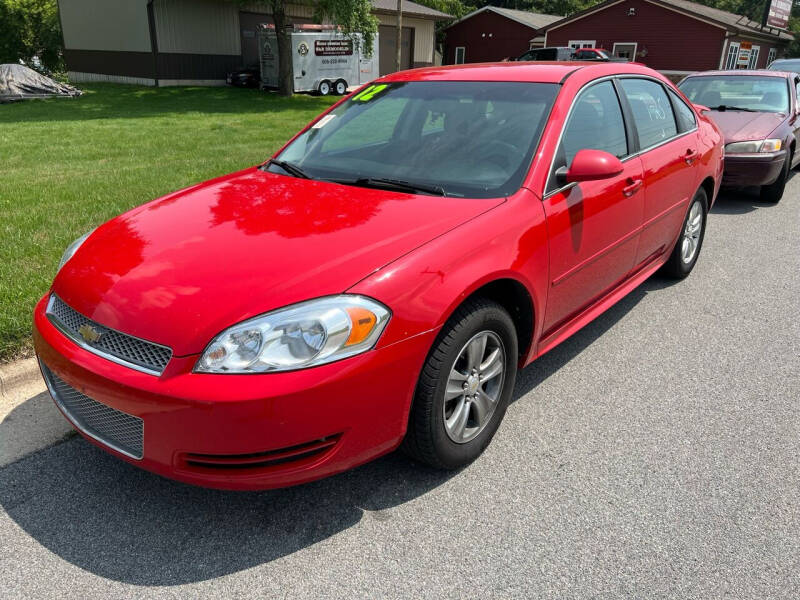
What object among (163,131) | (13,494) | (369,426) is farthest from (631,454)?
(163,131)

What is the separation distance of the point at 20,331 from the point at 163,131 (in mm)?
10303

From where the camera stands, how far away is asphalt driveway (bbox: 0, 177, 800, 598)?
2.25 meters

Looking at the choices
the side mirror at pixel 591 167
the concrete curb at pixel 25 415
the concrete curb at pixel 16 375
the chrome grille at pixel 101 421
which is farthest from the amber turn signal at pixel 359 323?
the concrete curb at pixel 16 375

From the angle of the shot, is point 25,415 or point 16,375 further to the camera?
point 16,375

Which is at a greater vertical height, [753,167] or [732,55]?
[732,55]

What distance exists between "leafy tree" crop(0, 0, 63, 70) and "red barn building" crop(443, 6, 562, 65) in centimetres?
2410

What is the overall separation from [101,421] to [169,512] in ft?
1.54

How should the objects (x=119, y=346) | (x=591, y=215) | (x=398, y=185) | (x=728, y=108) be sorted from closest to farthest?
(x=119, y=346) < (x=398, y=185) < (x=591, y=215) < (x=728, y=108)

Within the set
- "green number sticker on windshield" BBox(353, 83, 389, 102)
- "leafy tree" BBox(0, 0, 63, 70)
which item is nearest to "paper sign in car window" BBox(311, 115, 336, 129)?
"green number sticker on windshield" BBox(353, 83, 389, 102)

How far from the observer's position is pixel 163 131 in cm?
1296

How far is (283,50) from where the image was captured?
2248cm

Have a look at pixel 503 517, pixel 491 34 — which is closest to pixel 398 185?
pixel 503 517

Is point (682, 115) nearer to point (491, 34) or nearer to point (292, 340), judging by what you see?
point (292, 340)

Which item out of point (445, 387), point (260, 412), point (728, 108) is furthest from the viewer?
point (728, 108)
